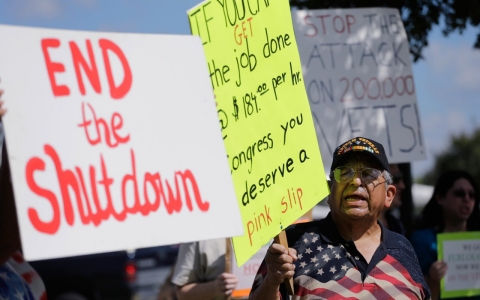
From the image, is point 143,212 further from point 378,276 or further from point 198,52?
point 378,276

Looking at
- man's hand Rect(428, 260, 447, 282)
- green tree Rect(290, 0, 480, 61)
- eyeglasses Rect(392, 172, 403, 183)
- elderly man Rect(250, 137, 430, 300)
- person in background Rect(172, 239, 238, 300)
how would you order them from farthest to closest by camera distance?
1. green tree Rect(290, 0, 480, 61)
2. eyeglasses Rect(392, 172, 403, 183)
3. man's hand Rect(428, 260, 447, 282)
4. person in background Rect(172, 239, 238, 300)
5. elderly man Rect(250, 137, 430, 300)

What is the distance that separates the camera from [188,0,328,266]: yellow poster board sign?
9.84ft

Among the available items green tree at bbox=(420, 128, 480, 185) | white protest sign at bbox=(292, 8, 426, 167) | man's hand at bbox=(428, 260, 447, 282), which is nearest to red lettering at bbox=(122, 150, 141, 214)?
man's hand at bbox=(428, 260, 447, 282)

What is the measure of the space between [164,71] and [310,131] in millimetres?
697

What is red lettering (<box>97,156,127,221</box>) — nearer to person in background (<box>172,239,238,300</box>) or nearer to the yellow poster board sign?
the yellow poster board sign

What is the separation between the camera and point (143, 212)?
253cm

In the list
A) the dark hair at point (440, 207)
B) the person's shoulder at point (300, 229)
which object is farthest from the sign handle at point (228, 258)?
the dark hair at point (440, 207)

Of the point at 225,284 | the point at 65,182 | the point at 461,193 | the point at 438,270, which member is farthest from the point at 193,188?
the point at 461,193

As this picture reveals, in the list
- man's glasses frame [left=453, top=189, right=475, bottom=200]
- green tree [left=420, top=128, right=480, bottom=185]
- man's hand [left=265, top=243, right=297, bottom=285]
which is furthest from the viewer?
green tree [left=420, top=128, right=480, bottom=185]

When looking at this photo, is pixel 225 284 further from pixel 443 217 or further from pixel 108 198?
pixel 108 198

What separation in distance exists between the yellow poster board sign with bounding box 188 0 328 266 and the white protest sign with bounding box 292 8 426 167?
280 cm

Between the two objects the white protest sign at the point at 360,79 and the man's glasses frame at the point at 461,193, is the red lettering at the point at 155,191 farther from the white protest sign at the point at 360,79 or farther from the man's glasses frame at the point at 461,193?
the white protest sign at the point at 360,79

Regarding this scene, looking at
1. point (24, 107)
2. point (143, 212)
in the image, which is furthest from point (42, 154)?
point (143, 212)

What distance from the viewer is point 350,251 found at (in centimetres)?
322
